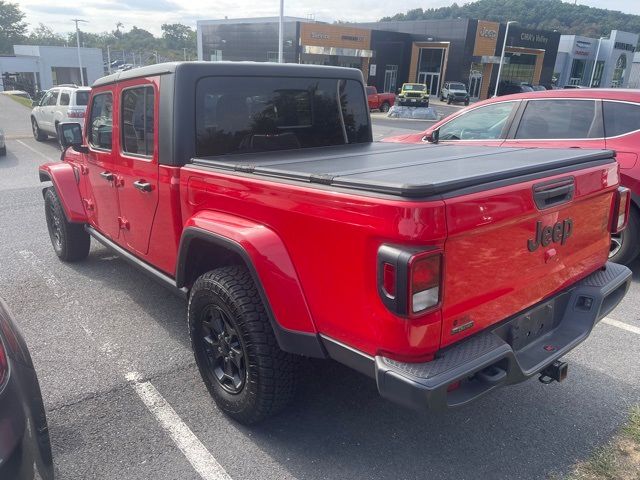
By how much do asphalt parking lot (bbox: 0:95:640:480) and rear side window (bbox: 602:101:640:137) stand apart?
1.95 m

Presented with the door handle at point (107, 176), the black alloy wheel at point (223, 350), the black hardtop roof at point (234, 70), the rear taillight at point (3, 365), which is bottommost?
the black alloy wheel at point (223, 350)

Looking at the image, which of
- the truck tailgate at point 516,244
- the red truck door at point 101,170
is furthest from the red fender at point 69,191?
the truck tailgate at point 516,244

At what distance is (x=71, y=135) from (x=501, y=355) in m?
4.18

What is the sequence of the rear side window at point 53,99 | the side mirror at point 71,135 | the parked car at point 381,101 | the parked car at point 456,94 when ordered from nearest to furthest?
the side mirror at point 71,135
the rear side window at point 53,99
the parked car at point 381,101
the parked car at point 456,94

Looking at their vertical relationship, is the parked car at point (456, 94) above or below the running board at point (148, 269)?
above

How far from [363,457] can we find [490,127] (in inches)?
178

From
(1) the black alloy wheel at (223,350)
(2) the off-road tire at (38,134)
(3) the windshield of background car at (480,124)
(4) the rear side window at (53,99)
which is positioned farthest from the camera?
(2) the off-road tire at (38,134)

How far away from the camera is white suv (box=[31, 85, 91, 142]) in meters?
13.9

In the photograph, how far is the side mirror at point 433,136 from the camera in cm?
603

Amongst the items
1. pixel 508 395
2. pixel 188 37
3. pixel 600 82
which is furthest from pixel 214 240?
pixel 188 37

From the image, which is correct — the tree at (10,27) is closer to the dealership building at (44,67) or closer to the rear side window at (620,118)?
the dealership building at (44,67)

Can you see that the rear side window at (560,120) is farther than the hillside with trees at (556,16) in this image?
No

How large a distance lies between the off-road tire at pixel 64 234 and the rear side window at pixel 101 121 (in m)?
0.98

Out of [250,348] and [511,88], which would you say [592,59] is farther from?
[250,348]
